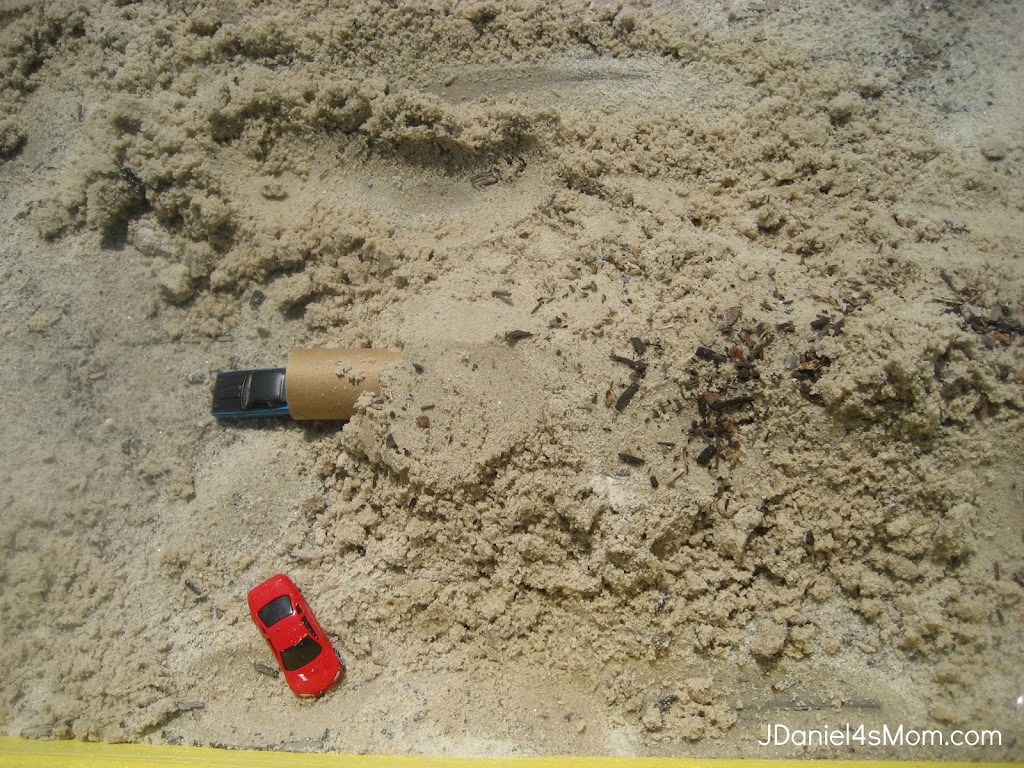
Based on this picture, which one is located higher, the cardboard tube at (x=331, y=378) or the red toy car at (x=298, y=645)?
the cardboard tube at (x=331, y=378)

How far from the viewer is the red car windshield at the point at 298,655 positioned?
2252mm

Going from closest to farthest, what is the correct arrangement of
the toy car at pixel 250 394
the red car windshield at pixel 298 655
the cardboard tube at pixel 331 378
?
the red car windshield at pixel 298 655, the cardboard tube at pixel 331 378, the toy car at pixel 250 394

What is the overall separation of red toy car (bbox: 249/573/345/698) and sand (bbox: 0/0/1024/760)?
83 millimetres

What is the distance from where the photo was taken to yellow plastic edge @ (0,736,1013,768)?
6.88ft

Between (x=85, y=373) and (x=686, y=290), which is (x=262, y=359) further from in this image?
(x=686, y=290)

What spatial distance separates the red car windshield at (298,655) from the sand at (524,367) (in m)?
0.14

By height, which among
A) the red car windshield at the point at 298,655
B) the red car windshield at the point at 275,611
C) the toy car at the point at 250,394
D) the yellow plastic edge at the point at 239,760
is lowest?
the yellow plastic edge at the point at 239,760

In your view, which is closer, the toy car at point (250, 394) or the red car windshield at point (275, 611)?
the red car windshield at point (275, 611)

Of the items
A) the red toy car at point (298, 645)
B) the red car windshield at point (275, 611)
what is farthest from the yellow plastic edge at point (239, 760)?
the red car windshield at point (275, 611)

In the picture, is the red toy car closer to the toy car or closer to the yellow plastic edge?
the yellow plastic edge

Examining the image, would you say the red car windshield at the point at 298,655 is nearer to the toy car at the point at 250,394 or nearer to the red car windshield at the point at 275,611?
the red car windshield at the point at 275,611

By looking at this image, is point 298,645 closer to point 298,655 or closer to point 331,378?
point 298,655

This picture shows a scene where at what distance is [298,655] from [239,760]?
338mm

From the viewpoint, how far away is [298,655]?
2.26 meters
